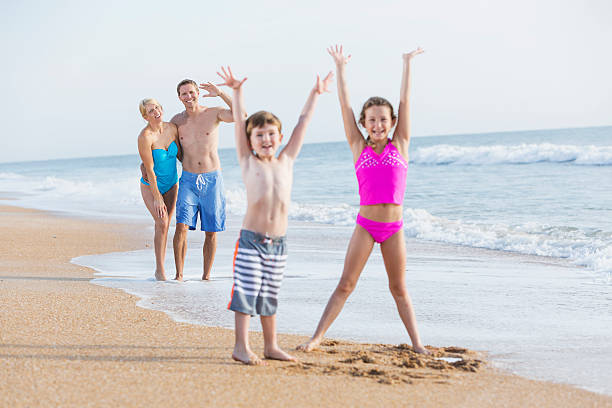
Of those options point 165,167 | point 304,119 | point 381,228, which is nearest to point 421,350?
point 381,228

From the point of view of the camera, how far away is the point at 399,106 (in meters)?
4.16

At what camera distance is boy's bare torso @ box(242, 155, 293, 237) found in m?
3.67

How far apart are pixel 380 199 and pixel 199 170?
3.01 meters

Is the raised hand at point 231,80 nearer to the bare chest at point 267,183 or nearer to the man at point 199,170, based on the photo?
the bare chest at point 267,183

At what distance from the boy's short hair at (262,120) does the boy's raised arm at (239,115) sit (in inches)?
2.3

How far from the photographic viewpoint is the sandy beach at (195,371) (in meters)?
3.10

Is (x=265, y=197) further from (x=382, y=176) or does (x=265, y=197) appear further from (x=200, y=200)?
(x=200, y=200)

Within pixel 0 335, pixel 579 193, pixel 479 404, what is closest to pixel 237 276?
pixel 479 404

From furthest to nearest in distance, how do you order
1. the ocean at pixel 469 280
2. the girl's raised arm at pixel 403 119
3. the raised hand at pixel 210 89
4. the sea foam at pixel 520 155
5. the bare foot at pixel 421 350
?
the sea foam at pixel 520 155 < the raised hand at pixel 210 89 < the ocean at pixel 469 280 < the girl's raised arm at pixel 403 119 < the bare foot at pixel 421 350

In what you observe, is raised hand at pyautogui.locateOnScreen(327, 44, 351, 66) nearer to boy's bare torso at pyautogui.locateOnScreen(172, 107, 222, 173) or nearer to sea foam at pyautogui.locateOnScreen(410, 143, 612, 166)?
boy's bare torso at pyautogui.locateOnScreen(172, 107, 222, 173)

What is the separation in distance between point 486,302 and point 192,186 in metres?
3.14

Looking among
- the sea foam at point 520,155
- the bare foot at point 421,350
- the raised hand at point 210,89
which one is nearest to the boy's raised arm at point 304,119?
the bare foot at point 421,350

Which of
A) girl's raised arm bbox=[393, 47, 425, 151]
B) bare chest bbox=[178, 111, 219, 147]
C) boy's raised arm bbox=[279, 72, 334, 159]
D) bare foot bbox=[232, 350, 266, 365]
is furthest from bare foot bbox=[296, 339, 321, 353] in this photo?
bare chest bbox=[178, 111, 219, 147]

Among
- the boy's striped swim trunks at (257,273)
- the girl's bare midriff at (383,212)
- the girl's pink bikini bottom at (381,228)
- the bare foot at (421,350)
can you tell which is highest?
the girl's bare midriff at (383,212)
